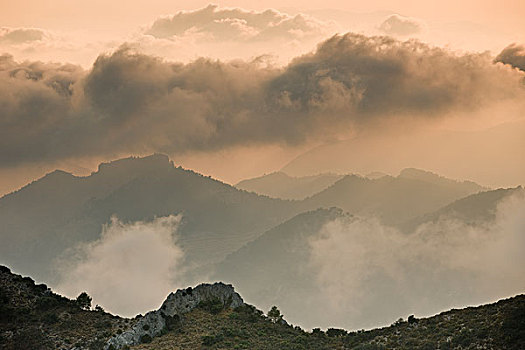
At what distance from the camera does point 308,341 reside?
112500 millimetres

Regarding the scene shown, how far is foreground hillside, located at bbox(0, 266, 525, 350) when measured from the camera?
3748 inches

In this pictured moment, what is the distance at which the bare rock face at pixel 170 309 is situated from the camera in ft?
347

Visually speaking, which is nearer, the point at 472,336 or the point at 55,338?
the point at 472,336

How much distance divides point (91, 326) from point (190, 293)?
72.7 ft

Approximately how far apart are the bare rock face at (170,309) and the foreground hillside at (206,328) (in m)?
0.17

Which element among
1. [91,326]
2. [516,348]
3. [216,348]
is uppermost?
[91,326]

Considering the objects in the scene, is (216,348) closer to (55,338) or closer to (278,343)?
(278,343)

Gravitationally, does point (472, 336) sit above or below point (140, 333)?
below

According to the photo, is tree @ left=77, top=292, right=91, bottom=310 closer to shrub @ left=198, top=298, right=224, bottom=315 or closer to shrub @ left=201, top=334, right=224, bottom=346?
shrub @ left=198, top=298, right=224, bottom=315

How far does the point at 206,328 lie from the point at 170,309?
9.22 m

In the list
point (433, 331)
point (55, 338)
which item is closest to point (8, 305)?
point (55, 338)

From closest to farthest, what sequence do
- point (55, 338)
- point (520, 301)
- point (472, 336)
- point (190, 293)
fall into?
1. point (472, 336)
2. point (520, 301)
3. point (55, 338)
4. point (190, 293)

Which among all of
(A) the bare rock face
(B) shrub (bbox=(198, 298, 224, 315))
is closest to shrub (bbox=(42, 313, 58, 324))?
(A) the bare rock face

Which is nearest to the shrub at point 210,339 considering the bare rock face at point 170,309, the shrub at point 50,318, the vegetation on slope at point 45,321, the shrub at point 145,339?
the shrub at point 145,339
